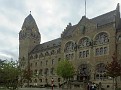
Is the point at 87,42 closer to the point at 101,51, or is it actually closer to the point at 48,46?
the point at 101,51

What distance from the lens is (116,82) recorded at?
2298 inches

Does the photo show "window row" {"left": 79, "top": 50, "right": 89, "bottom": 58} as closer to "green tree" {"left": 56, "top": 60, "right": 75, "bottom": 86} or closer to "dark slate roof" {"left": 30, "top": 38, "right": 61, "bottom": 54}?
"green tree" {"left": 56, "top": 60, "right": 75, "bottom": 86}

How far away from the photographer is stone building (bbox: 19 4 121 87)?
62562 mm

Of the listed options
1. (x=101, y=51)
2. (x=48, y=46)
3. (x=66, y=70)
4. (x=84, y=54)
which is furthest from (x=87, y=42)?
(x=48, y=46)

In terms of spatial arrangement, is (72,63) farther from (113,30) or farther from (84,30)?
(113,30)

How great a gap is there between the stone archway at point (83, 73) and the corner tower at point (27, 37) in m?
36.0

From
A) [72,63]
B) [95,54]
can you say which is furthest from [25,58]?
[95,54]

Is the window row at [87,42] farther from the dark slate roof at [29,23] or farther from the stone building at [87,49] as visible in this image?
the dark slate roof at [29,23]

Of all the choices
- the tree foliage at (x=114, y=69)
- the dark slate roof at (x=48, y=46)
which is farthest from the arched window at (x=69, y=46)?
the tree foliage at (x=114, y=69)

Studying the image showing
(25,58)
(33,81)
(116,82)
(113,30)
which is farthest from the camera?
(25,58)

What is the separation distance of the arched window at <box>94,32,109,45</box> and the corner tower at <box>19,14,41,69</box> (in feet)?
137

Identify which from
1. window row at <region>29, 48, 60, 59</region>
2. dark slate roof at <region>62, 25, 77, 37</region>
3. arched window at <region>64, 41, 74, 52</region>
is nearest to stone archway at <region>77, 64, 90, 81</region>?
arched window at <region>64, 41, 74, 52</region>

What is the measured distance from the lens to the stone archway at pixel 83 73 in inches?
2642

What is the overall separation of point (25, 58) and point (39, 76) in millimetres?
14303
